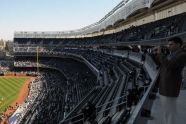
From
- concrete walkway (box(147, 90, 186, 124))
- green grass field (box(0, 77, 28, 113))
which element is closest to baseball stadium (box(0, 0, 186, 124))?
concrete walkway (box(147, 90, 186, 124))

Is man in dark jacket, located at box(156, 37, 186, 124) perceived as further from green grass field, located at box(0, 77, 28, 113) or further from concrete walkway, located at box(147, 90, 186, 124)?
green grass field, located at box(0, 77, 28, 113)

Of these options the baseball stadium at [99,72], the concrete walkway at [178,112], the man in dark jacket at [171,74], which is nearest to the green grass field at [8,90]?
the baseball stadium at [99,72]

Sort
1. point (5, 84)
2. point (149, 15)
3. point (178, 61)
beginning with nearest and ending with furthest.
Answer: point (178, 61), point (149, 15), point (5, 84)

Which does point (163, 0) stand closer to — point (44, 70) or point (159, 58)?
point (159, 58)

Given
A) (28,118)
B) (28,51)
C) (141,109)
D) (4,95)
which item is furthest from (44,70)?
(141,109)

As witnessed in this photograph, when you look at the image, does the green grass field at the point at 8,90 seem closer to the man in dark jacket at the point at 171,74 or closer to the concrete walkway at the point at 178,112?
the concrete walkway at the point at 178,112
